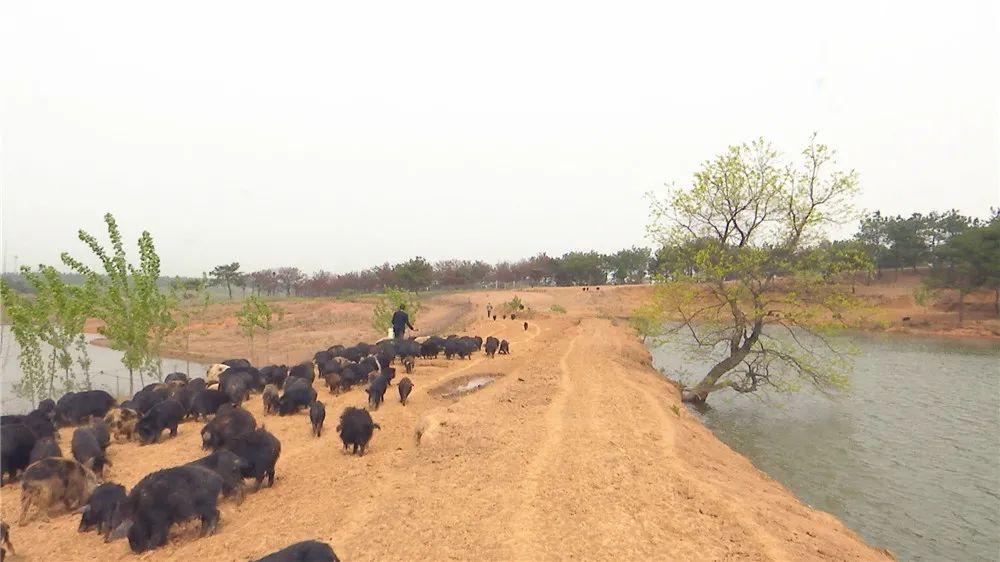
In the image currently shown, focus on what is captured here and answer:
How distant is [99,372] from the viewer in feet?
73.1

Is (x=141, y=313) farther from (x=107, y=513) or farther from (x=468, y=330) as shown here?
(x=468, y=330)

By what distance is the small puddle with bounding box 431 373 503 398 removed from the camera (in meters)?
16.0

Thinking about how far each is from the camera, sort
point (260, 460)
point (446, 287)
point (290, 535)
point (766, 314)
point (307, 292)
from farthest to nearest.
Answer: point (307, 292), point (446, 287), point (766, 314), point (260, 460), point (290, 535)

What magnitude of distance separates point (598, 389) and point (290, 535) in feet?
32.5

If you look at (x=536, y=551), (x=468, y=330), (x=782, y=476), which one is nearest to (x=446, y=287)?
(x=468, y=330)

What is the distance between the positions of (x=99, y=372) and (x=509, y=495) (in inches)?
941

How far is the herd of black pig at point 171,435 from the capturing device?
6592 mm

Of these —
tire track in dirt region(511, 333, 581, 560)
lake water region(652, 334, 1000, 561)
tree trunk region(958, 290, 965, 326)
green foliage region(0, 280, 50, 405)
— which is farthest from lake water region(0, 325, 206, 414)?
tree trunk region(958, 290, 965, 326)

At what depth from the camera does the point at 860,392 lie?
20.6 m

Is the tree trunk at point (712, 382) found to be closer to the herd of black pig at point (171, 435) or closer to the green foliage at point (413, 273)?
the herd of black pig at point (171, 435)

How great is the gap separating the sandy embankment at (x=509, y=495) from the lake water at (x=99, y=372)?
9.79 m

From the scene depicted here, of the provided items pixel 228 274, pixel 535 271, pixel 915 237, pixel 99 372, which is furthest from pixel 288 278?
pixel 915 237

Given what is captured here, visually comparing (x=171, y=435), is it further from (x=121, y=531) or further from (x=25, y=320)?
(x=25, y=320)

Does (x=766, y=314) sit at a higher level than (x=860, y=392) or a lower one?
higher
